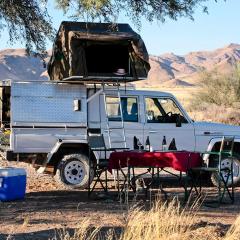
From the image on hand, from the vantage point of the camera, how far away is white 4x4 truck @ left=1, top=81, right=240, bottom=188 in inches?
460

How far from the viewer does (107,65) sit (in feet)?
43.3

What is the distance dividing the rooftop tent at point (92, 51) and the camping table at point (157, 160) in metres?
2.25

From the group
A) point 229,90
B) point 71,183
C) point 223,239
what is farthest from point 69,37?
point 229,90

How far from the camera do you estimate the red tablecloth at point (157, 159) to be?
32.2 feet

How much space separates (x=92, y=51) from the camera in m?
12.9

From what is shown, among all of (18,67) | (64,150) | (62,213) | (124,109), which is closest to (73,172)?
(64,150)

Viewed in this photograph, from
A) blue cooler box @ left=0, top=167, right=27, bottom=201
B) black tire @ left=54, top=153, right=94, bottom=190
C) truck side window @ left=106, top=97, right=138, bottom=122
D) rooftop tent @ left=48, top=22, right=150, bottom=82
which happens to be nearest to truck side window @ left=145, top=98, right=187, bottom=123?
truck side window @ left=106, top=97, right=138, bottom=122

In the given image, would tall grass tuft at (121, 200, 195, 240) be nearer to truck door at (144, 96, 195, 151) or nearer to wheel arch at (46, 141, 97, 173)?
wheel arch at (46, 141, 97, 173)

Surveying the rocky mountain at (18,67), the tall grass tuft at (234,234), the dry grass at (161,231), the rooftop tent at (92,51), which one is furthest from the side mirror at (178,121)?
the rocky mountain at (18,67)

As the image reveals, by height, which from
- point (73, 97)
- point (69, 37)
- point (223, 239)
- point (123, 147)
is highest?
point (69, 37)

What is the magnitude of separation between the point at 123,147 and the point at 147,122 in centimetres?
69

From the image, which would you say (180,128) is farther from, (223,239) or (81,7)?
(223,239)

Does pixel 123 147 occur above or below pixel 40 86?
below

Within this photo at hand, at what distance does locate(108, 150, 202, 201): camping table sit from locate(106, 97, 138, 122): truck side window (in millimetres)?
2055
